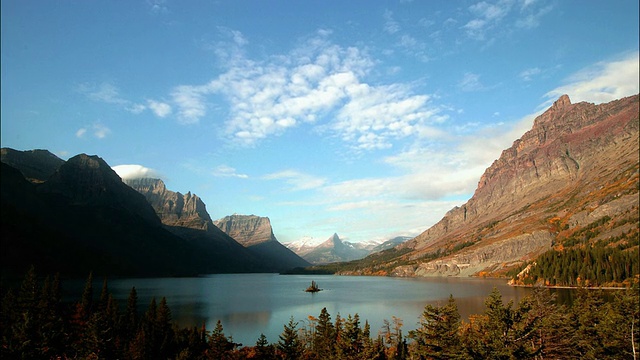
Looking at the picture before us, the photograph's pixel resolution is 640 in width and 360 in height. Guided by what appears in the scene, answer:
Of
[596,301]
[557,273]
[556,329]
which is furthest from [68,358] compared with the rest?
[557,273]

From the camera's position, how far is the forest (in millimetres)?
39469

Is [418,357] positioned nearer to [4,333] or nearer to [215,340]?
[215,340]

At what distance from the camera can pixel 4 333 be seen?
77.4 metres

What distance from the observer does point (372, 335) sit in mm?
86750

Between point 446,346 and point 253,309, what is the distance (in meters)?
108

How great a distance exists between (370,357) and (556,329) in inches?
967

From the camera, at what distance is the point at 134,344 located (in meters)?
70.8

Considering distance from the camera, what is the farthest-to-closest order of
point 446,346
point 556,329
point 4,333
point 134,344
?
1. point 4,333
2. point 134,344
3. point 556,329
4. point 446,346

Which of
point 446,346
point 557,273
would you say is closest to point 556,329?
point 446,346

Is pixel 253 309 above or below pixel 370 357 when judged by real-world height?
below

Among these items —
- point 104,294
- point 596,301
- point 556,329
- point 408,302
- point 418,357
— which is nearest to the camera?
point 418,357

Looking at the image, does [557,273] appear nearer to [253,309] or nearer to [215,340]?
[253,309]

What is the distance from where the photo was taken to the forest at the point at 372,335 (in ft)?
129

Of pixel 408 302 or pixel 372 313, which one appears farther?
pixel 408 302
